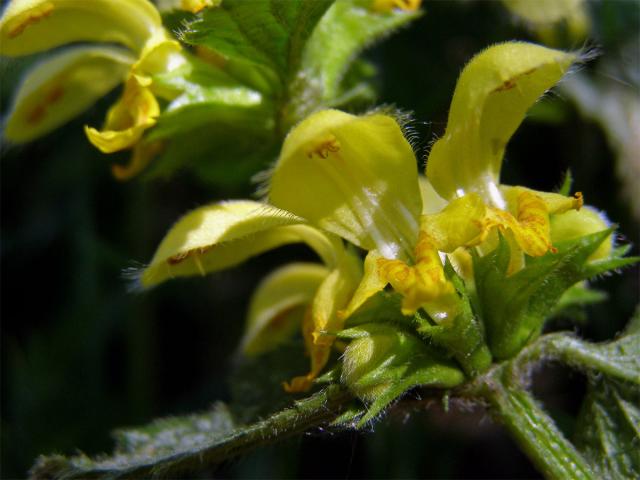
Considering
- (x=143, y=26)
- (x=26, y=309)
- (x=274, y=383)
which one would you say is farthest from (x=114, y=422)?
(x=143, y=26)

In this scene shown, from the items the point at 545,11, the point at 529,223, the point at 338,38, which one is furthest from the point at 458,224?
the point at 545,11

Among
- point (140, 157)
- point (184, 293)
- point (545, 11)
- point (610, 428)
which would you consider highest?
point (545, 11)

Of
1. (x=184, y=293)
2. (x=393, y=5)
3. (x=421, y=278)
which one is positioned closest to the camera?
(x=421, y=278)

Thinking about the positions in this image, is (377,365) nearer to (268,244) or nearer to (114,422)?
(268,244)

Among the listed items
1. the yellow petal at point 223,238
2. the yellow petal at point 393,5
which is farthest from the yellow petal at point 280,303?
the yellow petal at point 393,5

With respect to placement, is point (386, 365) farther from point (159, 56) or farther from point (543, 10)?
point (543, 10)

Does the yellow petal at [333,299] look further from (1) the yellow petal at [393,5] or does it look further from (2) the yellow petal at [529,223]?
(1) the yellow petal at [393,5]

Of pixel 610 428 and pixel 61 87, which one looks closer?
pixel 610 428
